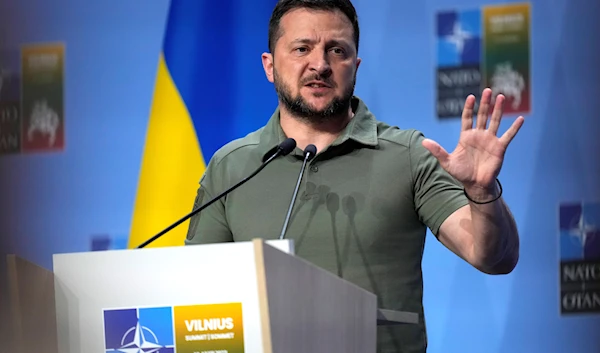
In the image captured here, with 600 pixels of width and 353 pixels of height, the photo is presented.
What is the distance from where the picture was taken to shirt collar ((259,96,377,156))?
2566 millimetres

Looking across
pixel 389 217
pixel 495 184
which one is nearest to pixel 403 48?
pixel 389 217

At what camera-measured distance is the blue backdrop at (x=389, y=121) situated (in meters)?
3.30

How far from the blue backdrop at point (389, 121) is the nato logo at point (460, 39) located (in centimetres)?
4

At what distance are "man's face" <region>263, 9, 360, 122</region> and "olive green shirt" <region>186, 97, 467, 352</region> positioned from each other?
0.35ft

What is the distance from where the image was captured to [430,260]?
342cm

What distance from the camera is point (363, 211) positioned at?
2449 millimetres

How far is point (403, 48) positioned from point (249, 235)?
4.28 feet

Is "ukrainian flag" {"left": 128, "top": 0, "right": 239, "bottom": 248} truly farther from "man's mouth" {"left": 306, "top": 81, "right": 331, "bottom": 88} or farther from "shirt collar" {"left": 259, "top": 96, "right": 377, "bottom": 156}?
"man's mouth" {"left": 306, "top": 81, "right": 331, "bottom": 88}

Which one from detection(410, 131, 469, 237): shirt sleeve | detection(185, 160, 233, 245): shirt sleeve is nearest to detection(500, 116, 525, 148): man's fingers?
detection(410, 131, 469, 237): shirt sleeve

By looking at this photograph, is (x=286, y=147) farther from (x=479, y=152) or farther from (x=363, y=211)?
(x=479, y=152)

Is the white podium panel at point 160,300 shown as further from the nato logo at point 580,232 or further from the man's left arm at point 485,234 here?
the nato logo at point 580,232

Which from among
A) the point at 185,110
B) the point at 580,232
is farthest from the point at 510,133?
the point at 185,110

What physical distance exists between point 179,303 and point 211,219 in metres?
0.99

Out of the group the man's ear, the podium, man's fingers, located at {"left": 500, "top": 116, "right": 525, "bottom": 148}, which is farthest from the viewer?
the man's ear
